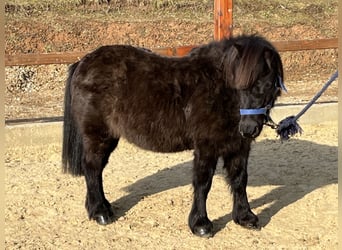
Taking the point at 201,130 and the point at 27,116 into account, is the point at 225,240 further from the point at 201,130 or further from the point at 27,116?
the point at 27,116

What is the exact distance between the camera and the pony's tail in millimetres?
4309

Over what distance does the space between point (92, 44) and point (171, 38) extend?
7.08 ft

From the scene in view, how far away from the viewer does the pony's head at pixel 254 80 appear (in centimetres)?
350

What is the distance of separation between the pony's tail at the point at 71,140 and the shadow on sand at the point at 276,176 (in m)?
0.54

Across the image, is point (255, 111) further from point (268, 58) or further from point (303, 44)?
point (303, 44)

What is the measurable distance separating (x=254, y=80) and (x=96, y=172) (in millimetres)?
1522

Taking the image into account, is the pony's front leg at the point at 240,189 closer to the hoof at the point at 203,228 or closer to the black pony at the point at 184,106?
the black pony at the point at 184,106

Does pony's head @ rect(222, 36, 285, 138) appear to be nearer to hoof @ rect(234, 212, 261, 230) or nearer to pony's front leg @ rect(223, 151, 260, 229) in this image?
pony's front leg @ rect(223, 151, 260, 229)

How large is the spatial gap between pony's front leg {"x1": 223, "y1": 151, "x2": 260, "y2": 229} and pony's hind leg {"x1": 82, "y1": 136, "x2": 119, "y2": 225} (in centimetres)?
98

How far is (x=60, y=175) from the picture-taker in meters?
5.38

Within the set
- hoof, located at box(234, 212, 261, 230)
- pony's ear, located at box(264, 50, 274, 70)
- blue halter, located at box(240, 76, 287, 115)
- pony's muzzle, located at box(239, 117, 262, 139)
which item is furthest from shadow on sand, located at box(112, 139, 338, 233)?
pony's ear, located at box(264, 50, 274, 70)

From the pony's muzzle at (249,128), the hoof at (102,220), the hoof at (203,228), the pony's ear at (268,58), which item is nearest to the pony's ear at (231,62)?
the pony's ear at (268,58)

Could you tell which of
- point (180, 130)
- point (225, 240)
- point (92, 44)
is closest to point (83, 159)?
point (180, 130)

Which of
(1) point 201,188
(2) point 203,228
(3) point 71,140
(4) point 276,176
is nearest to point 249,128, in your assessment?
(1) point 201,188
